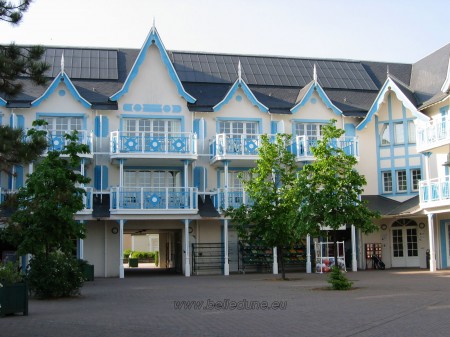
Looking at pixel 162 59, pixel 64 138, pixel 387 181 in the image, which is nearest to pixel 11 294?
pixel 64 138

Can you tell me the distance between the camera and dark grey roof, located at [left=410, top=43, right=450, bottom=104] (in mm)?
33375

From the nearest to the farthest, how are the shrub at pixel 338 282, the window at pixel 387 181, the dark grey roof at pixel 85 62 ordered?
the shrub at pixel 338 282 < the dark grey roof at pixel 85 62 < the window at pixel 387 181

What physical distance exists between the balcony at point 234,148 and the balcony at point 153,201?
2.14 meters

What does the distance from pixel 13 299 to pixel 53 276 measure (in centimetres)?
389

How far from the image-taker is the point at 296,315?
14.4 meters

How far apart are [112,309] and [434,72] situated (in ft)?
79.8

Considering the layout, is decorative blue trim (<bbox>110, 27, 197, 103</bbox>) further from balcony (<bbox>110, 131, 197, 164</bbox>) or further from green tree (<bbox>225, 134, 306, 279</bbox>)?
green tree (<bbox>225, 134, 306, 279</bbox>)

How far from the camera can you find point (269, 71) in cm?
3591

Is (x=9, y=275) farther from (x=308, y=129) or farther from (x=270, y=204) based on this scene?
(x=308, y=129)

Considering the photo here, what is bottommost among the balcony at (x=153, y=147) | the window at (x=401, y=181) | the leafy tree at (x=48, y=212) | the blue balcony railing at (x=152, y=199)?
the leafy tree at (x=48, y=212)

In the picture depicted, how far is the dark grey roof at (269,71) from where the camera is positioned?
34.7 metres

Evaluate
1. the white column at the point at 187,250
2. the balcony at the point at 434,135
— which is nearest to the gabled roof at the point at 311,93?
the balcony at the point at 434,135

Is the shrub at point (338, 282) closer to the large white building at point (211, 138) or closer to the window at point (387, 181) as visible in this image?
the large white building at point (211, 138)

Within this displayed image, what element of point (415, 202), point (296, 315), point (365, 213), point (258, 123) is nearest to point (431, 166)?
point (415, 202)
